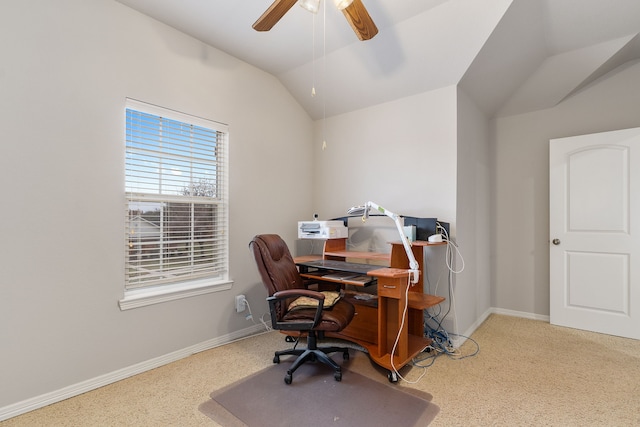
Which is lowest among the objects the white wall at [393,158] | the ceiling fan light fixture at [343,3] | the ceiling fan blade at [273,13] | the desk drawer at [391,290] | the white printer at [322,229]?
the desk drawer at [391,290]

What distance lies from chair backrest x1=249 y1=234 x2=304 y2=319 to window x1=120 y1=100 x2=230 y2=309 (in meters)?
0.68

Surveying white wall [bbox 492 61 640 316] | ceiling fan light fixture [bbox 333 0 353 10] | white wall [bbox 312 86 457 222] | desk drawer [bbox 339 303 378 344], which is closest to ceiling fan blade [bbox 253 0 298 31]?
ceiling fan light fixture [bbox 333 0 353 10]

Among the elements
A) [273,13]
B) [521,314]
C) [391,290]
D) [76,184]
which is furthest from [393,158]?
[76,184]

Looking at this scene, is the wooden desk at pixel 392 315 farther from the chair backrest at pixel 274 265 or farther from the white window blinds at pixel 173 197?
the white window blinds at pixel 173 197

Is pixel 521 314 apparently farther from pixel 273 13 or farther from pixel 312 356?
pixel 273 13

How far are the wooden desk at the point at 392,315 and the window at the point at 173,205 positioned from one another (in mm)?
942

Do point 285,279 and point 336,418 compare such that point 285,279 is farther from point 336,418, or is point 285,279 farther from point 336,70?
point 336,70

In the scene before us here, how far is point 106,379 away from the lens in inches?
84.6

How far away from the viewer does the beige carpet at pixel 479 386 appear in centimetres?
178

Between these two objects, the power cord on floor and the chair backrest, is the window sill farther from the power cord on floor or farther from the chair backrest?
the chair backrest

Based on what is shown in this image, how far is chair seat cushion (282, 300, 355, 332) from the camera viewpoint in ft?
7.11

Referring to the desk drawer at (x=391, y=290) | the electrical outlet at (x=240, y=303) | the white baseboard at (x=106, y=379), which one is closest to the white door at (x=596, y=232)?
the desk drawer at (x=391, y=290)

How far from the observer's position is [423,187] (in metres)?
3.02

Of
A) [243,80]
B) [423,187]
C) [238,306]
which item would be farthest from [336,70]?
[238,306]
